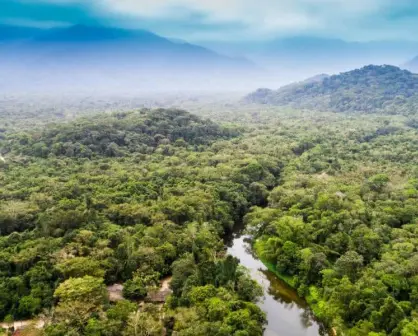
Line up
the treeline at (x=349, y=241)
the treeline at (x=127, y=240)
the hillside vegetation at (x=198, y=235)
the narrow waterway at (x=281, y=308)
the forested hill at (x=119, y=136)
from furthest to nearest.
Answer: the forested hill at (x=119, y=136) < the narrow waterway at (x=281, y=308) < the treeline at (x=349, y=241) < the hillside vegetation at (x=198, y=235) < the treeline at (x=127, y=240)

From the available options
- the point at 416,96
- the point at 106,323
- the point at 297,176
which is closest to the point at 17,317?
the point at 106,323

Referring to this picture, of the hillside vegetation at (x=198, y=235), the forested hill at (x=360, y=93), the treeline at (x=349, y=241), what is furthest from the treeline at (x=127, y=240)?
the forested hill at (x=360, y=93)

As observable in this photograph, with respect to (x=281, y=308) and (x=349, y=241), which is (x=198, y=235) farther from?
(x=349, y=241)

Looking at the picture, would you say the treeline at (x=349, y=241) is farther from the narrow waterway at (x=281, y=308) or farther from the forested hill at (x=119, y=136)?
the forested hill at (x=119, y=136)

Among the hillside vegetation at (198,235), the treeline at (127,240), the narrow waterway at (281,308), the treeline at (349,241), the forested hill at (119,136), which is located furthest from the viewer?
the forested hill at (119,136)

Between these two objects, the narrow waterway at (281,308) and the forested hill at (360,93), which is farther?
the forested hill at (360,93)

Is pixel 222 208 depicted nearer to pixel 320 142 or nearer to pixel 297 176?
pixel 297 176

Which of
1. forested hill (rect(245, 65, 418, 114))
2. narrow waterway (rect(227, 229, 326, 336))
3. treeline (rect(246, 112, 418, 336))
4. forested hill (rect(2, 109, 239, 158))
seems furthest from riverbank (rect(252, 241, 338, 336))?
forested hill (rect(245, 65, 418, 114))
